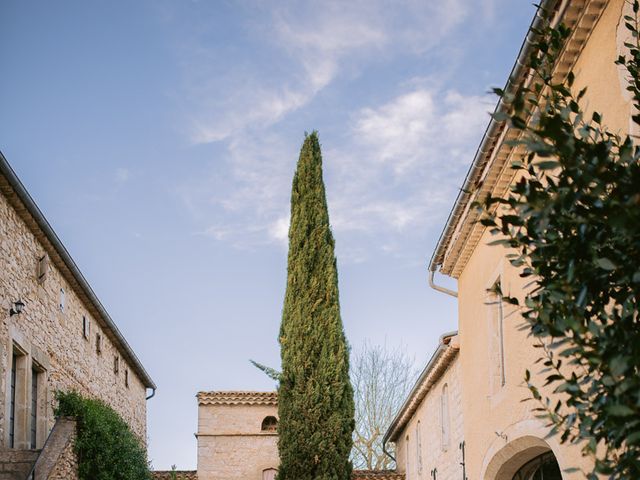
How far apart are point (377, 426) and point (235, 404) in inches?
281

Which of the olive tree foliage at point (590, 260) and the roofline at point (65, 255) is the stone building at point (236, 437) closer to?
the roofline at point (65, 255)

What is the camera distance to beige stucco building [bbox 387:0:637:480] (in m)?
7.29

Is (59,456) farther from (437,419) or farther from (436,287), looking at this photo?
(437,419)

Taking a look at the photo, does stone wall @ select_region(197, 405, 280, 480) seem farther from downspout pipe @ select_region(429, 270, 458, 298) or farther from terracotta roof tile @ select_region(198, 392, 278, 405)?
downspout pipe @ select_region(429, 270, 458, 298)

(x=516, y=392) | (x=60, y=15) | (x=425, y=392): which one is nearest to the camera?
(x=516, y=392)

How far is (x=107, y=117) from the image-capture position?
1778 centimetres

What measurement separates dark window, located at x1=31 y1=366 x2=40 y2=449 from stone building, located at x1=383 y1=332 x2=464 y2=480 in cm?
663

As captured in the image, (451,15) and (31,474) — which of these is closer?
(31,474)

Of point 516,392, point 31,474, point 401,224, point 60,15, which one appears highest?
point 60,15

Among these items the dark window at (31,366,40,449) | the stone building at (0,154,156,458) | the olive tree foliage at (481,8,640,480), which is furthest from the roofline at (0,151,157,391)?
the olive tree foliage at (481,8,640,480)

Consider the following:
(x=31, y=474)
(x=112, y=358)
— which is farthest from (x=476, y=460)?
(x=112, y=358)

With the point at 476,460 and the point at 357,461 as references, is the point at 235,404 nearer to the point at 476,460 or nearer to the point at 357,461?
the point at 357,461

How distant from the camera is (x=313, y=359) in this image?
19875 mm

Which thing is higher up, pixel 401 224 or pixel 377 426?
pixel 401 224
